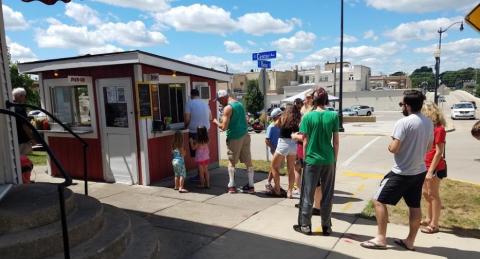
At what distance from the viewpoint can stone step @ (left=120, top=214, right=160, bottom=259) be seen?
371 centimetres

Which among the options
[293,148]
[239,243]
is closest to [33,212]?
[239,243]

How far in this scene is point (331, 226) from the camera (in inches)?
198

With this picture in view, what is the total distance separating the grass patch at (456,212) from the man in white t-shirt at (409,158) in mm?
1136

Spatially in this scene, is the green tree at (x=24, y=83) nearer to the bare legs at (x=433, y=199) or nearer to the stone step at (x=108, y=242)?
the stone step at (x=108, y=242)

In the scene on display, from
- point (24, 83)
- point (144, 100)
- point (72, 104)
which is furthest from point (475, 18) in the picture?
point (24, 83)

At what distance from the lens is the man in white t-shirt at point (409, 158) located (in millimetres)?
4035

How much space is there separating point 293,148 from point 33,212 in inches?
152

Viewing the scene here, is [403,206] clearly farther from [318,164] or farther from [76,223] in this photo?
[76,223]

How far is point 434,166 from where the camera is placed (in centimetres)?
457

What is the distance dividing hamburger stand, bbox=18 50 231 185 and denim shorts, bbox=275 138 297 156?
7.84 feet

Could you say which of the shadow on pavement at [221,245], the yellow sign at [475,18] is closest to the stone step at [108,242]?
the shadow on pavement at [221,245]

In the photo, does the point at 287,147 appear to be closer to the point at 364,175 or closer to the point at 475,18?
the point at 475,18

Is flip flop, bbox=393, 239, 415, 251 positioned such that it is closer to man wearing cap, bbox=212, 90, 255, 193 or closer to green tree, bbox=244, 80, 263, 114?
man wearing cap, bbox=212, 90, 255, 193

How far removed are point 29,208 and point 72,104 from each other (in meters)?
4.70
